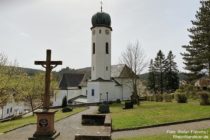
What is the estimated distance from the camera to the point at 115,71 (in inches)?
2299

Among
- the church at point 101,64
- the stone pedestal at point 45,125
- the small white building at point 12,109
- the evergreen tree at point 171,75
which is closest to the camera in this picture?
the stone pedestal at point 45,125

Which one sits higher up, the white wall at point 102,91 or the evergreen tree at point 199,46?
the evergreen tree at point 199,46

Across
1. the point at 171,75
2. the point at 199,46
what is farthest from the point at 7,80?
the point at 171,75

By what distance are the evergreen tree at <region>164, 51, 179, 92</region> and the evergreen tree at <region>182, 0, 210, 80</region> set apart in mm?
21103

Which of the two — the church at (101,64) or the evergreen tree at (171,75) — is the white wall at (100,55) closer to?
the church at (101,64)

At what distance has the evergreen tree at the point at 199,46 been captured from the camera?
140 ft

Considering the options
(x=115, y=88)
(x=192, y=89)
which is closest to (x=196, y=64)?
(x=192, y=89)

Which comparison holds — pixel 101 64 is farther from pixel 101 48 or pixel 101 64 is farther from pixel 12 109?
pixel 12 109

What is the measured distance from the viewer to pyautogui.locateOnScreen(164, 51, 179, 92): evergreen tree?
6850cm

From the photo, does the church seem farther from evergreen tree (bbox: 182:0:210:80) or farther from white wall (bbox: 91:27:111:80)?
evergreen tree (bbox: 182:0:210:80)

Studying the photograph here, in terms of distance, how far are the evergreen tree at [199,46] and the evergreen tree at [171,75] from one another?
21.1 m

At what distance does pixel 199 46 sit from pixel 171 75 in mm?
25861

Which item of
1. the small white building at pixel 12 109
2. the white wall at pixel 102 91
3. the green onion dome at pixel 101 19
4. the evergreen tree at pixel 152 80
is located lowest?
the small white building at pixel 12 109

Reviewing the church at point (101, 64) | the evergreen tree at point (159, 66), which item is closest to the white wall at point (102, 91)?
the church at point (101, 64)
